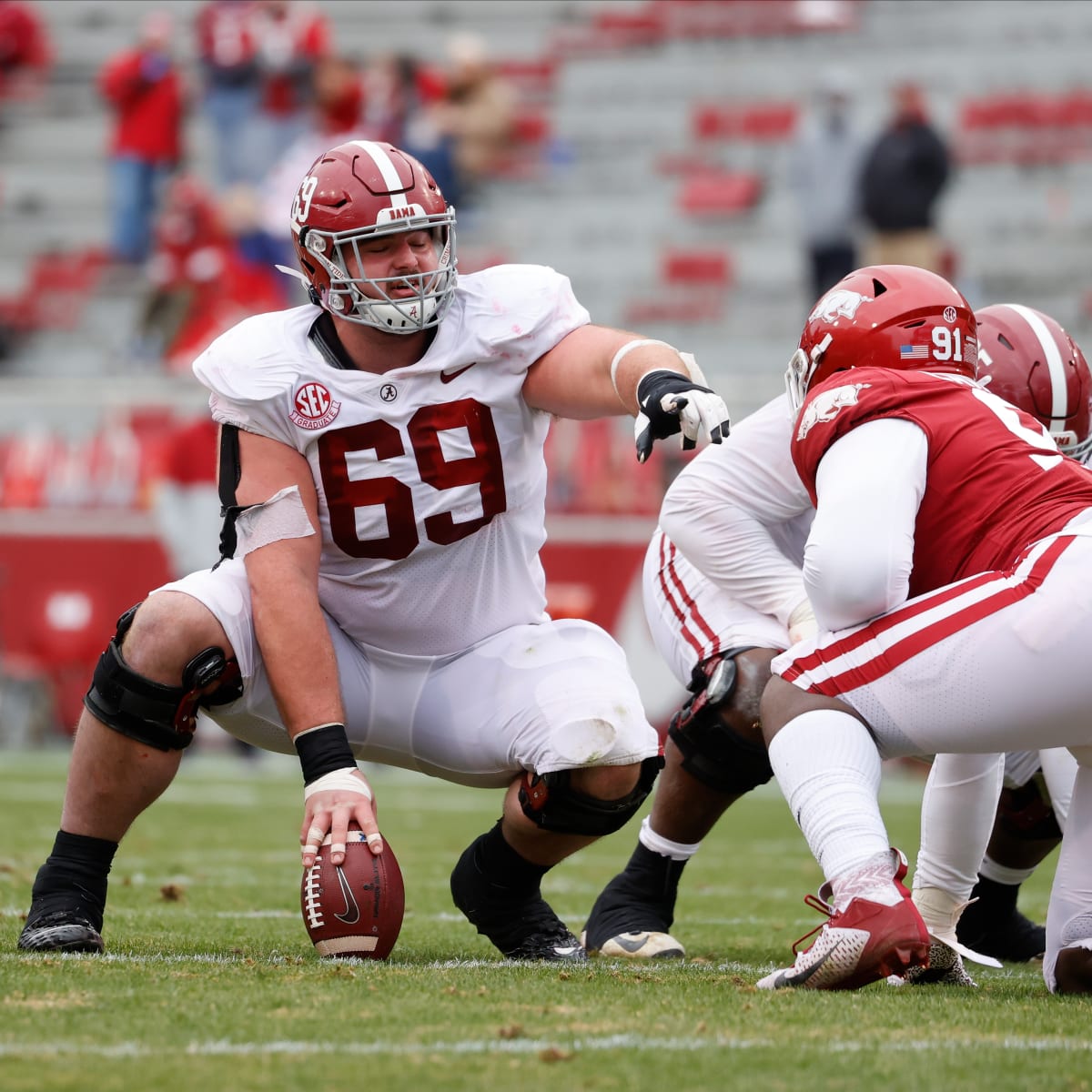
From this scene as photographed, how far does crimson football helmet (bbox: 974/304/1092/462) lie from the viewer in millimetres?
3893

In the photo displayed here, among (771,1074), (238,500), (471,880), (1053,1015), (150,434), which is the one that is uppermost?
(238,500)

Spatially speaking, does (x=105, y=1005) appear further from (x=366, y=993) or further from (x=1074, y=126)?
(x=1074, y=126)

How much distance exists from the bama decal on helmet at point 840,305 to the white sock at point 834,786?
74cm

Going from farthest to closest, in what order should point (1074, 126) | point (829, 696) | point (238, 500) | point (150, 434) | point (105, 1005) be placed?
point (1074, 126) < point (150, 434) < point (238, 500) < point (829, 696) < point (105, 1005)

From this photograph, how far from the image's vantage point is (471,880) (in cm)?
372

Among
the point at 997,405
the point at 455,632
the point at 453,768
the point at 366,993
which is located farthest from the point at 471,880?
the point at 997,405

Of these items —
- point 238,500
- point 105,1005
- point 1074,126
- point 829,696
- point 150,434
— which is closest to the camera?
point 105,1005

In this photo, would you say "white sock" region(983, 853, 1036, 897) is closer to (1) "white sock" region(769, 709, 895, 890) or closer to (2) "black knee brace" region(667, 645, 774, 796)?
(2) "black knee brace" region(667, 645, 774, 796)

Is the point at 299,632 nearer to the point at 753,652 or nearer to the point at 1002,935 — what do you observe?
the point at 753,652

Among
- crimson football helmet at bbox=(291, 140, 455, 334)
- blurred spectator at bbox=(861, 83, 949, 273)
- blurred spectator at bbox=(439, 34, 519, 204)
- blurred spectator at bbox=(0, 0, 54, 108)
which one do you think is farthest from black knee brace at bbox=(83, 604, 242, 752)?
blurred spectator at bbox=(0, 0, 54, 108)

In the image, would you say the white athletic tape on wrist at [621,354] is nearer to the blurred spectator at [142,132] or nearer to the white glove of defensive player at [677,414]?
the white glove of defensive player at [677,414]

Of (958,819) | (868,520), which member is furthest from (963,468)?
(958,819)

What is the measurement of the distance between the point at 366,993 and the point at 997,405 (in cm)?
140

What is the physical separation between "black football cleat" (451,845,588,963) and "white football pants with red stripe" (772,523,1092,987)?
0.87 meters
